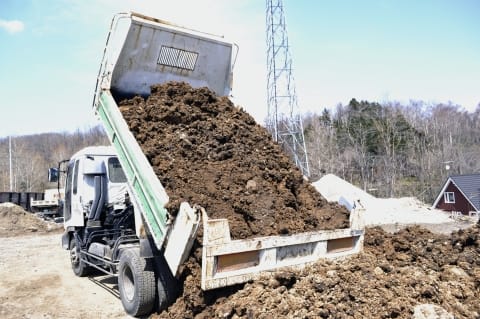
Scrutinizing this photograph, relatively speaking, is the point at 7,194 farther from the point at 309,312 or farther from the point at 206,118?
the point at 309,312

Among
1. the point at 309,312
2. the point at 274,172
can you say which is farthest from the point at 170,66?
the point at 309,312

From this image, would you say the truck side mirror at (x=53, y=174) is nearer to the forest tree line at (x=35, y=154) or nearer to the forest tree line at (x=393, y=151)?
the forest tree line at (x=35, y=154)

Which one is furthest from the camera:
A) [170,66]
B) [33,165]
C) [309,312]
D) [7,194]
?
[33,165]

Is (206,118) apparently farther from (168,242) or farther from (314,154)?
(314,154)

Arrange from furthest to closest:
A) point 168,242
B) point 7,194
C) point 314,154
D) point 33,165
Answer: point 33,165
point 314,154
point 7,194
point 168,242

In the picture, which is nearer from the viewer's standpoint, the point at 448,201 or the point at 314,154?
the point at 448,201

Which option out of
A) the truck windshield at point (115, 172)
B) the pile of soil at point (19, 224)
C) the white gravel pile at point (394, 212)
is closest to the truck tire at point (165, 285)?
the truck windshield at point (115, 172)

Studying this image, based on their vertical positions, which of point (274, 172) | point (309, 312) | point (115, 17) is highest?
point (115, 17)

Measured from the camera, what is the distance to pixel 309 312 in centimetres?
312

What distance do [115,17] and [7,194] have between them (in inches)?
984

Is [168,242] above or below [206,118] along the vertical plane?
below

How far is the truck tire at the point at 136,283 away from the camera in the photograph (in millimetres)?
Answer: 4645

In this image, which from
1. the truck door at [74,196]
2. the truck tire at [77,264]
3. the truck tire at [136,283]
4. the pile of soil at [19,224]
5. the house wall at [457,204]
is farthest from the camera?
the house wall at [457,204]

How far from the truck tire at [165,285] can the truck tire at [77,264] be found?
337 centimetres
